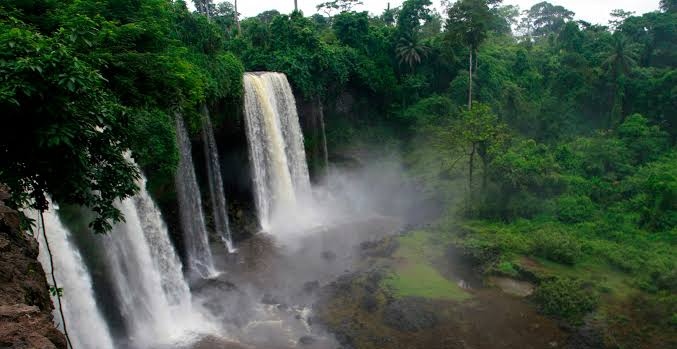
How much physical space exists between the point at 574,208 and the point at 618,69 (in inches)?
606

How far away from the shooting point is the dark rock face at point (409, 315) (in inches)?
542

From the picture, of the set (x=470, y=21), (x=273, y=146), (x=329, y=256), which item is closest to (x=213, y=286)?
(x=329, y=256)

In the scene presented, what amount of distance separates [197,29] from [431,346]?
14039 millimetres

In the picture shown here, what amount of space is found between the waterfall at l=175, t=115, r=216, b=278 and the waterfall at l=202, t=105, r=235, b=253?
67.3 inches

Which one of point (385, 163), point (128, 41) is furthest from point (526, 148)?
point (128, 41)

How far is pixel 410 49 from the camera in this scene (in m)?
32.8

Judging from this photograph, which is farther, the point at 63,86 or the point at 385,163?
the point at 385,163

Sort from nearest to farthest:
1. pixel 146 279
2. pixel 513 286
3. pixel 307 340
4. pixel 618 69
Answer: pixel 307 340, pixel 146 279, pixel 513 286, pixel 618 69

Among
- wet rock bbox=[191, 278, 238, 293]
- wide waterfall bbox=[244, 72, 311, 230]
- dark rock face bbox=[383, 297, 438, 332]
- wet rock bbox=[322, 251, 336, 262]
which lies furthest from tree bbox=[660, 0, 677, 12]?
wet rock bbox=[191, 278, 238, 293]

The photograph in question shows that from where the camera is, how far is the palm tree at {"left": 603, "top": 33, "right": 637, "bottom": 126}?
3131 cm

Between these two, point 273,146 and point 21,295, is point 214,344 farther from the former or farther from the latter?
point 273,146

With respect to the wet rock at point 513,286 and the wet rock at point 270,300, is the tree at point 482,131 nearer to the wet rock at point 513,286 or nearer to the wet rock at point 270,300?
the wet rock at point 513,286

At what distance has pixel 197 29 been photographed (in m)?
18.8

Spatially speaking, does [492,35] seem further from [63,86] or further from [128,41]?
[63,86]
